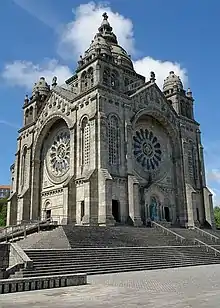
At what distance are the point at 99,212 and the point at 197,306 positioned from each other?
23.1 meters

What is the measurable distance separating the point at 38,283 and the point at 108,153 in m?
22.3

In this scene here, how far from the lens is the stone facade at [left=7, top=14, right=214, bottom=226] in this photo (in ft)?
110

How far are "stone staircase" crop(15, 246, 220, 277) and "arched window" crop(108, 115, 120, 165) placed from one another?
12.4 metres

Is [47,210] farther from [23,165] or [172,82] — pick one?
[172,82]

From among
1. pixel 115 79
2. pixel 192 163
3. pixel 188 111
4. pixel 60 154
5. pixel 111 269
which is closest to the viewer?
pixel 111 269

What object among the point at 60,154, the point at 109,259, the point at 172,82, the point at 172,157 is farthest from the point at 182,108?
the point at 109,259

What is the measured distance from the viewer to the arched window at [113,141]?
3453 centimetres

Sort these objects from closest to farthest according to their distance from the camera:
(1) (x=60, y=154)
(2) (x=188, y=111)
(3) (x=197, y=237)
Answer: (3) (x=197, y=237) < (1) (x=60, y=154) < (2) (x=188, y=111)

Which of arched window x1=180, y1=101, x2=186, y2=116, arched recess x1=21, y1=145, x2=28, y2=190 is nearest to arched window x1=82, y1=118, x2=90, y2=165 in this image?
arched recess x1=21, y1=145, x2=28, y2=190

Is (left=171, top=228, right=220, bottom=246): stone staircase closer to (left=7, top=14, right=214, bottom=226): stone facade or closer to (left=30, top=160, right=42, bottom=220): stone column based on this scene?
(left=7, top=14, right=214, bottom=226): stone facade

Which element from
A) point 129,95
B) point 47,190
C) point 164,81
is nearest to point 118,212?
point 47,190

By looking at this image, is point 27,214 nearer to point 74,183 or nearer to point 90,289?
point 74,183

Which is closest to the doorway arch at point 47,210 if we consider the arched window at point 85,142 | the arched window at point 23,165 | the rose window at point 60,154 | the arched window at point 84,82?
the rose window at point 60,154

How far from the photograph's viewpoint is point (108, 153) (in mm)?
34031
